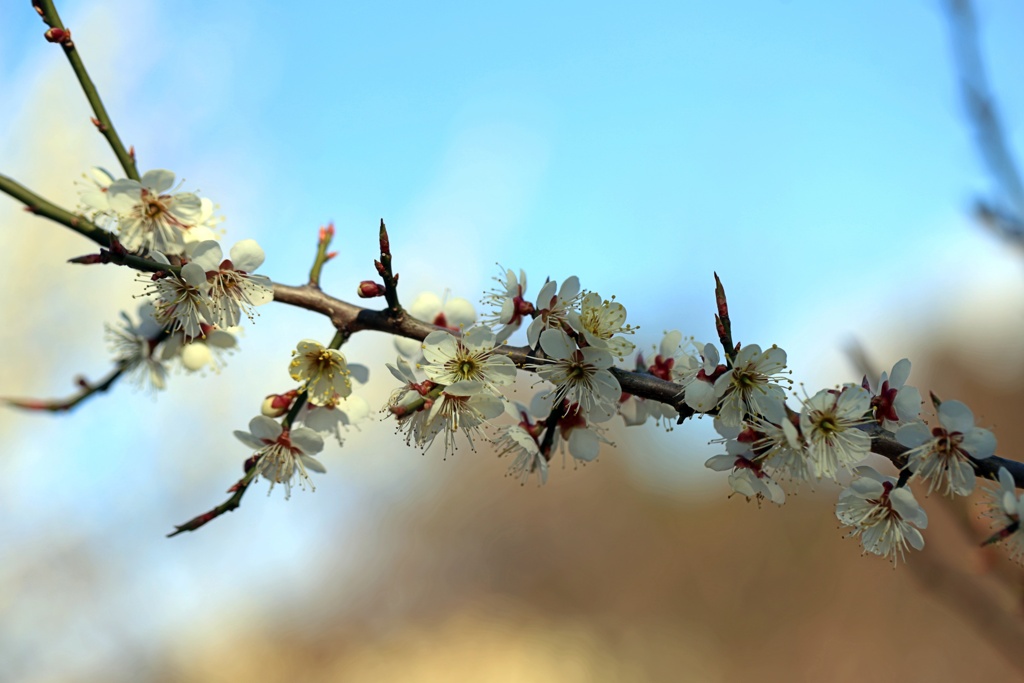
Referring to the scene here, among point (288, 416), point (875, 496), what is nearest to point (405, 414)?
point (288, 416)

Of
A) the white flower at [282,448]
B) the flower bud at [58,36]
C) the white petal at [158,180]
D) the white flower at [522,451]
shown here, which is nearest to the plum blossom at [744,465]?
the white flower at [522,451]

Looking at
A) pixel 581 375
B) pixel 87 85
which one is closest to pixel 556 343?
pixel 581 375

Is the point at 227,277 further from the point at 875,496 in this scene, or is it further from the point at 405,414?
the point at 875,496

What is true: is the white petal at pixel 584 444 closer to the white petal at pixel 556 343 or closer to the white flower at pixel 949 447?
the white petal at pixel 556 343

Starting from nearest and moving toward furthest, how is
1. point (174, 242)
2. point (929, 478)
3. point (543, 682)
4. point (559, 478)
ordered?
point (929, 478) → point (174, 242) → point (543, 682) → point (559, 478)

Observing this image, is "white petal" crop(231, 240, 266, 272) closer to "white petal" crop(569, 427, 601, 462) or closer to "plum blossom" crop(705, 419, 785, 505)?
"white petal" crop(569, 427, 601, 462)
